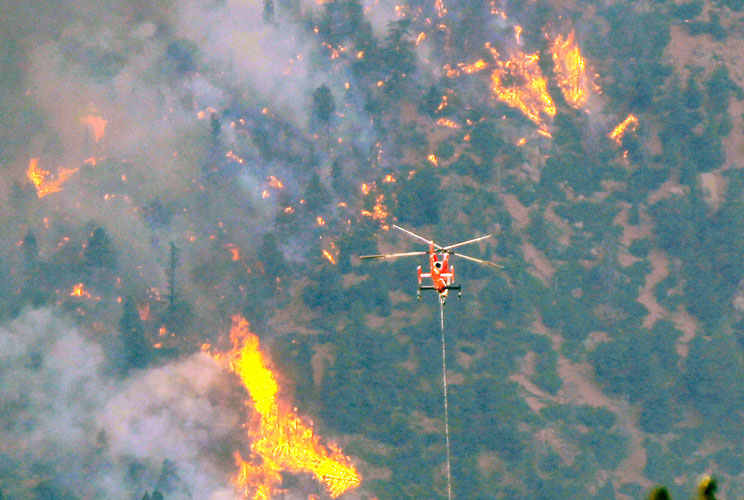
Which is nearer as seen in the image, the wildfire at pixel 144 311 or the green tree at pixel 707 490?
the green tree at pixel 707 490

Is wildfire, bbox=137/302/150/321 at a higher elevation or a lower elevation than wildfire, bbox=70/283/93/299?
lower

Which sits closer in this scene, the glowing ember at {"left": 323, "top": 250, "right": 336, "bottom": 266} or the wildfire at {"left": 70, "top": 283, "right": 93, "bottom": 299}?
the wildfire at {"left": 70, "top": 283, "right": 93, "bottom": 299}

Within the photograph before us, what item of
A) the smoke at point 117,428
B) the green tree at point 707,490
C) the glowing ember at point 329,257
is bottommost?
the green tree at point 707,490

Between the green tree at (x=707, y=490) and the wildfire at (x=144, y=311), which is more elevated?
the wildfire at (x=144, y=311)

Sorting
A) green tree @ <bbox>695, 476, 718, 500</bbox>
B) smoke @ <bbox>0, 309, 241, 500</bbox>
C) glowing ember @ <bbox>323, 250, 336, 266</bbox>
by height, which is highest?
glowing ember @ <bbox>323, 250, 336, 266</bbox>

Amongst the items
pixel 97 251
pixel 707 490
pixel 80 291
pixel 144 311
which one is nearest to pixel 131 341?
pixel 144 311

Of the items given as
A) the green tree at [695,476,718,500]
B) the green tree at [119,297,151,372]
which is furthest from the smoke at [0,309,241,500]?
the green tree at [695,476,718,500]

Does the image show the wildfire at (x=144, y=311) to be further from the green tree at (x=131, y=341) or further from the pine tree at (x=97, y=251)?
the pine tree at (x=97, y=251)

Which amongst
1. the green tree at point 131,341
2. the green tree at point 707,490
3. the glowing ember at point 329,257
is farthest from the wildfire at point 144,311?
the green tree at point 707,490

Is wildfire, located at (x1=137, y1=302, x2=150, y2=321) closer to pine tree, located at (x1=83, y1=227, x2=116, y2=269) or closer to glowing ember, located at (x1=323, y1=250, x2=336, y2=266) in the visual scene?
pine tree, located at (x1=83, y1=227, x2=116, y2=269)

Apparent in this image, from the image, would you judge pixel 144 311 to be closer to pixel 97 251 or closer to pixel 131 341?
pixel 131 341
